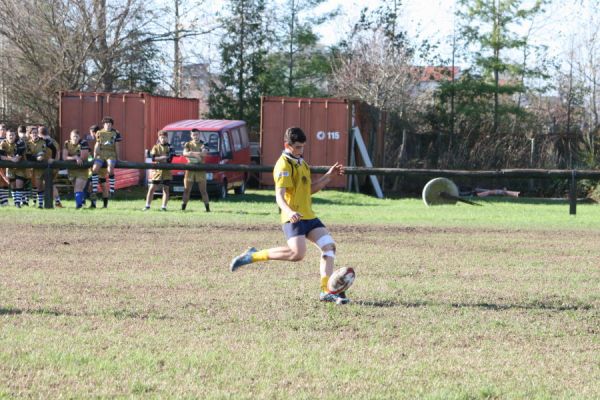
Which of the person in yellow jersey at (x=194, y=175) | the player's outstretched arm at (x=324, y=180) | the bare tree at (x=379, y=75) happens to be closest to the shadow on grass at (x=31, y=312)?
the player's outstretched arm at (x=324, y=180)

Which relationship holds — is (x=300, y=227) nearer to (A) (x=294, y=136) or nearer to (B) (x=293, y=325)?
(A) (x=294, y=136)

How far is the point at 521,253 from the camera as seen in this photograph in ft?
45.8

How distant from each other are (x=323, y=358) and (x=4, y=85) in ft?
94.9

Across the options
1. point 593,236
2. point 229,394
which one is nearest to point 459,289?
point 229,394

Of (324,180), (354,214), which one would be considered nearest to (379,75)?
(354,214)

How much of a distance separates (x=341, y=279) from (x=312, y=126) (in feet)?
72.0

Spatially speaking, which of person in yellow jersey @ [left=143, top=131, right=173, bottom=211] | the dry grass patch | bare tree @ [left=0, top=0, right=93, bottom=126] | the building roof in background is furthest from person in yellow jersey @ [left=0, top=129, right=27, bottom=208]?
the building roof in background

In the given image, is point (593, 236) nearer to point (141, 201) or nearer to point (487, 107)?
point (141, 201)

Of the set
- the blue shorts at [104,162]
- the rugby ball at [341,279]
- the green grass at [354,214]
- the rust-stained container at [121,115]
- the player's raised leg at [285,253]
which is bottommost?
the green grass at [354,214]

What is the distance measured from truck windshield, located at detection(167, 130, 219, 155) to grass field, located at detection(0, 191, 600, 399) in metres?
10.0

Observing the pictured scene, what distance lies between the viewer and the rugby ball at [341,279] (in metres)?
8.76

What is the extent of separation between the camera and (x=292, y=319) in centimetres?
830

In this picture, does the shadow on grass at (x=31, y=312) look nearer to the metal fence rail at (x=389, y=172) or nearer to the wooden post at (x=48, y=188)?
the metal fence rail at (x=389, y=172)

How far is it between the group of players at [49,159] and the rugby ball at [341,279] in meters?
13.0
